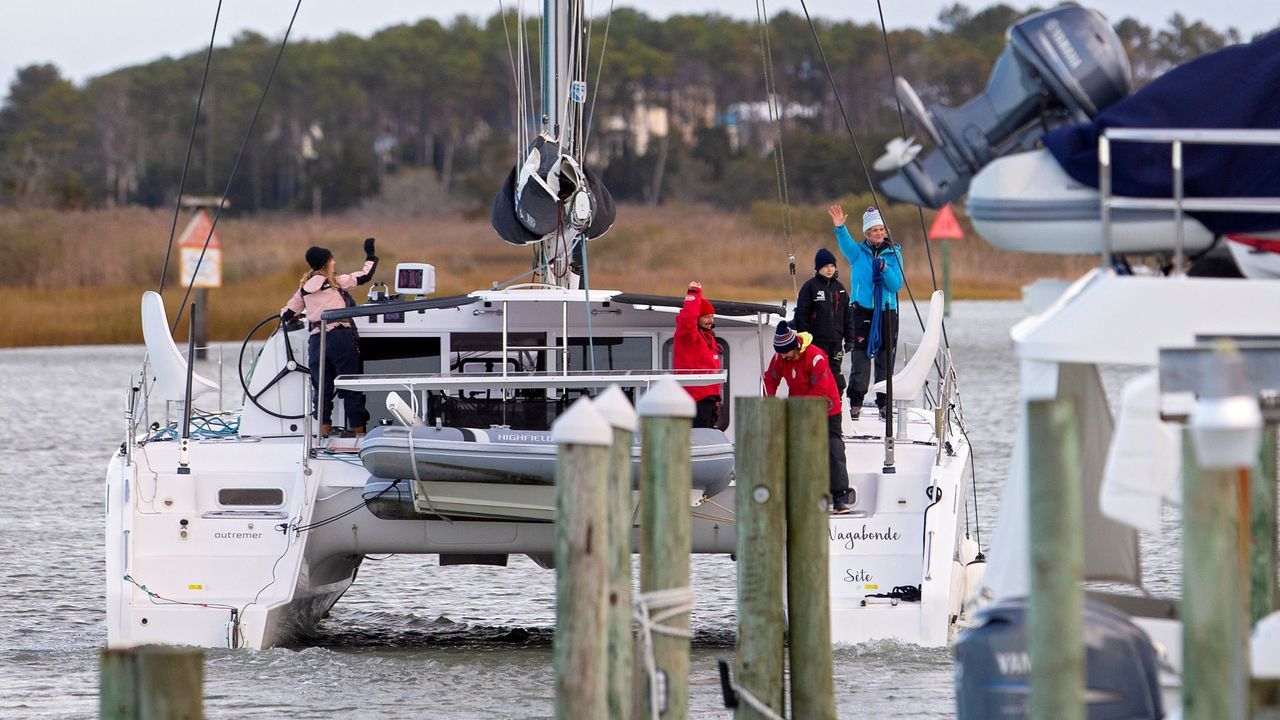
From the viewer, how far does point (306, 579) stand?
10.1 metres

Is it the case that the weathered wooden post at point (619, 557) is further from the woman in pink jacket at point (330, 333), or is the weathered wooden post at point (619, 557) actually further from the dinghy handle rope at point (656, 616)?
the woman in pink jacket at point (330, 333)

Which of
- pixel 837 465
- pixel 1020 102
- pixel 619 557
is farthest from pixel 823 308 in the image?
pixel 619 557

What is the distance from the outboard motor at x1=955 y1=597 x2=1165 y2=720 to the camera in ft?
19.2

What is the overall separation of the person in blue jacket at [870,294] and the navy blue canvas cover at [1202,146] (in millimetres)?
4281

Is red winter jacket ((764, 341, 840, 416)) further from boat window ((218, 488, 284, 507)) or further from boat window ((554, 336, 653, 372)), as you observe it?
boat window ((218, 488, 284, 507))

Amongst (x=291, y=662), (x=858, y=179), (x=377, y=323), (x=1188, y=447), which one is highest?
(x=858, y=179)

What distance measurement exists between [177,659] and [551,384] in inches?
166

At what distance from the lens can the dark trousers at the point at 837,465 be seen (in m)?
9.70

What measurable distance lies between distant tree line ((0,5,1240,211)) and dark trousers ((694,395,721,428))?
5798 cm

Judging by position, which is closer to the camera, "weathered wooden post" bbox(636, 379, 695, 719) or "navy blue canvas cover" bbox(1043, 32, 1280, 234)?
"weathered wooden post" bbox(636, 379, 695, 719)

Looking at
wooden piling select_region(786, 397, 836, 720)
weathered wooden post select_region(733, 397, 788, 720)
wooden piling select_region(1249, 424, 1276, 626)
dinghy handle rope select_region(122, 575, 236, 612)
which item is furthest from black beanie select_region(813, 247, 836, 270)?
weathered wooden post select_region(733, 397, 788, 720)

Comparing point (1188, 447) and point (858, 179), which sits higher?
point (858, 179)

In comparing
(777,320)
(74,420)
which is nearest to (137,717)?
(777,320)

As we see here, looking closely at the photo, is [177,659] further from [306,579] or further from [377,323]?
[377,323]
